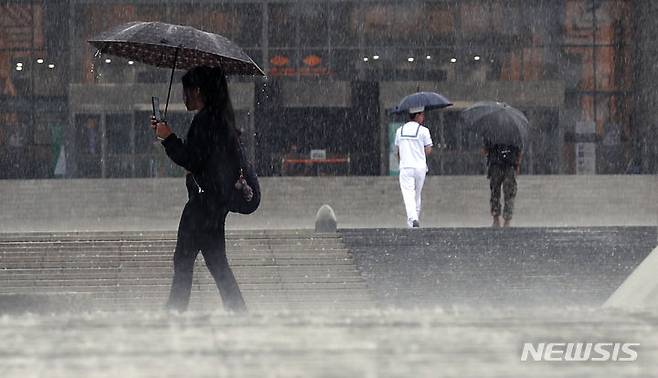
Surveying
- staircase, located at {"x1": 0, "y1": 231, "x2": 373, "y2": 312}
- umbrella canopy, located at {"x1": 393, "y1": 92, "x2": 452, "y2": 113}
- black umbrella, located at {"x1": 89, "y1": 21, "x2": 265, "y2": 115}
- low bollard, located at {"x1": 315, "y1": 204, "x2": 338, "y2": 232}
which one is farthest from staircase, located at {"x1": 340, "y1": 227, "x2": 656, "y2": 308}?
black umbrella, located at {"x1": 89, "y1": 21, "x2": 265, "y2": 115}

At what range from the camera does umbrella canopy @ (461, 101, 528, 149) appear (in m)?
14.7

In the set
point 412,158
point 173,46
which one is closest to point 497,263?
point 412,158

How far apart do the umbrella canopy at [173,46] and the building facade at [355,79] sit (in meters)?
31.7

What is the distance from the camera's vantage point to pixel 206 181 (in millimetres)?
6273

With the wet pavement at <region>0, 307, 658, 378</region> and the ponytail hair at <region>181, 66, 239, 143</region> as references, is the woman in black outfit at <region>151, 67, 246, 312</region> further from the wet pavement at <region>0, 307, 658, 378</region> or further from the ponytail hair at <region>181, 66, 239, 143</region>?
the wet pavement at <region>0, 307, 658, 378</region>

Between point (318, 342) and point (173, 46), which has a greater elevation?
point (173, 46)

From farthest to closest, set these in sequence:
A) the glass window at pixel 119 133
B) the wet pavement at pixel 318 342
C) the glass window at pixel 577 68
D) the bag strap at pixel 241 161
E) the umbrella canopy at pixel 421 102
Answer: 1. the glass window at pixel 577 68
2. the glass window at pixel 119 133
3. the umbrella canopy at pixel 421 102
4. the bag strap at pixel 241 161
5. the wet pavement at pixel 318 342

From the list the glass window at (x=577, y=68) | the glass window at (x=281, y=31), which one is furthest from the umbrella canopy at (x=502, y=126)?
the glass window at (x=577, y=68)

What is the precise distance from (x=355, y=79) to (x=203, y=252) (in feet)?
112

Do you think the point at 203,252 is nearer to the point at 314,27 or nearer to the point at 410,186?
the point at 410,186

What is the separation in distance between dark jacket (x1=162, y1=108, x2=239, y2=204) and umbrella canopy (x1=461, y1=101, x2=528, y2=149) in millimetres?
8788

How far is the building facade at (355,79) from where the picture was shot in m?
39.6

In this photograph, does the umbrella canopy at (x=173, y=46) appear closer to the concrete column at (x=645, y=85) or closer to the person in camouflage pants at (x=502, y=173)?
the person in camouflage pants at (x=502, y=173)

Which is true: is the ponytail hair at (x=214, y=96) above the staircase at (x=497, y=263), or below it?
above
